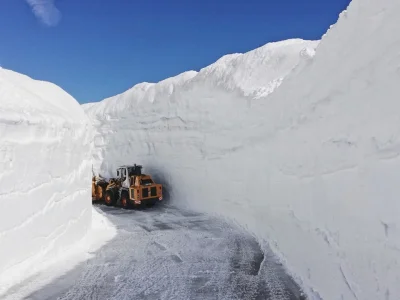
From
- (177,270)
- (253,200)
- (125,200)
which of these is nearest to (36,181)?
(177,270)

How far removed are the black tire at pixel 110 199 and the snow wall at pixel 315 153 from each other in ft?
7.19

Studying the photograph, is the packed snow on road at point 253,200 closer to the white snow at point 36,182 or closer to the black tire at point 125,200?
the white snow at point 36,182

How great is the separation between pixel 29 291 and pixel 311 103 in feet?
17.7

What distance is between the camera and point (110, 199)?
15227 mm

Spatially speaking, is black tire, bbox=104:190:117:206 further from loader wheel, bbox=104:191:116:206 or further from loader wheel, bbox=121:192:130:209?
loader wheel, bbox=121:192:130:209

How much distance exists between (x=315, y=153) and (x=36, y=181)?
4.87m

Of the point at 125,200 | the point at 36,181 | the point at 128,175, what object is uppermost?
the point at 36,181

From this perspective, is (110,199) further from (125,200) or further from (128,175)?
(128,175)

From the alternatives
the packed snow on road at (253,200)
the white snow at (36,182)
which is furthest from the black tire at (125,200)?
the white snow at (36,182)

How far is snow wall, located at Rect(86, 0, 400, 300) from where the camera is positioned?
13.3ft

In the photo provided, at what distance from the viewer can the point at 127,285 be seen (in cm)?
618

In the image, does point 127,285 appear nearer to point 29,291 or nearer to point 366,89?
point 29,291

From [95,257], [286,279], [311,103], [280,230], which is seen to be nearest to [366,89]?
[311,103]

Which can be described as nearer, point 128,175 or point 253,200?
point 253,200
